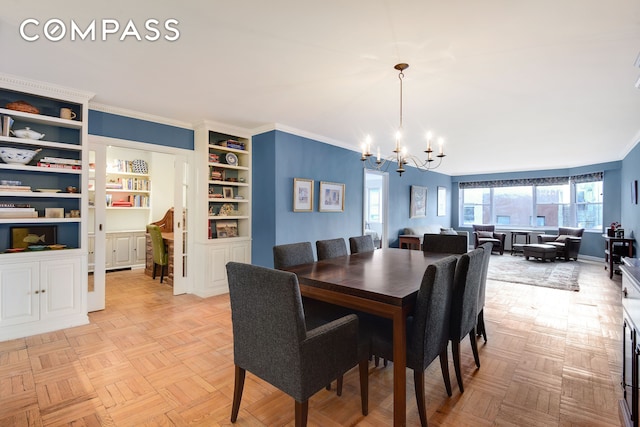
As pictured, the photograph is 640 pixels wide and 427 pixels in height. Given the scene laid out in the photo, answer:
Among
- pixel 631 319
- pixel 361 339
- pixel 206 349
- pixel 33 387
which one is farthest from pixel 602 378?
pixel 33 387

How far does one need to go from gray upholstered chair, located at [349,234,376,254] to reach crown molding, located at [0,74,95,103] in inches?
121

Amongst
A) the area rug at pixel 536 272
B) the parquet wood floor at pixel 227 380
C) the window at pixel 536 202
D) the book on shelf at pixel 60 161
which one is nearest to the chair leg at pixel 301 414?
the parquet wood floor at pixel 227 380

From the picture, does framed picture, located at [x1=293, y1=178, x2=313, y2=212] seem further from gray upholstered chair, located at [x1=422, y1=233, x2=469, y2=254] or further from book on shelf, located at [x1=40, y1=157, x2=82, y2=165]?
book on shelf, located at [x1=40, y1=157, x2=82, y2=165]

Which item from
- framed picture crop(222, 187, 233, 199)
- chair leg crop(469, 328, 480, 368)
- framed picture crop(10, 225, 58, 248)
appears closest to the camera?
chair leg crop(469, 328, 480, 368)

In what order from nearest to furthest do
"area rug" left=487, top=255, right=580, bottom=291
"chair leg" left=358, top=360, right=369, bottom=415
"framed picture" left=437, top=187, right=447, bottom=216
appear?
"chair leg" left=358, top=360, right=369, bottom=415
"area rug" left=487, top=255, right=580, bottom=291
"framed picture" left=437, top=187, right=447, bottom=216

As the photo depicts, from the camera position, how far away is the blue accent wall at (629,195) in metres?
5.03

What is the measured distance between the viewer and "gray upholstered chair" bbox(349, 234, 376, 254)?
332cm

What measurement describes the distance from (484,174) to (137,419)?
9.69 metres

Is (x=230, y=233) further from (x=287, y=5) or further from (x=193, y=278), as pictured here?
(x=287, y=5)

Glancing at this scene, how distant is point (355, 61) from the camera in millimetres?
2395

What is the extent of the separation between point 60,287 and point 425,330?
3430mm

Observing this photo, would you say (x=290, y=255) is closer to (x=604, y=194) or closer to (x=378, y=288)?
(x=378, y=288)

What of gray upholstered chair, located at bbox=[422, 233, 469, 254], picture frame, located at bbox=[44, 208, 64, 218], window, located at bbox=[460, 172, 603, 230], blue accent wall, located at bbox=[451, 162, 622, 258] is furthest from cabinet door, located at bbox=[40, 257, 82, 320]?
blue accent wall, located at bbox=[451, 162, 622, 258]

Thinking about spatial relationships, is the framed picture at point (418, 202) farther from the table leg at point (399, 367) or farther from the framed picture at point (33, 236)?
the framed picture at point (33, 236)
